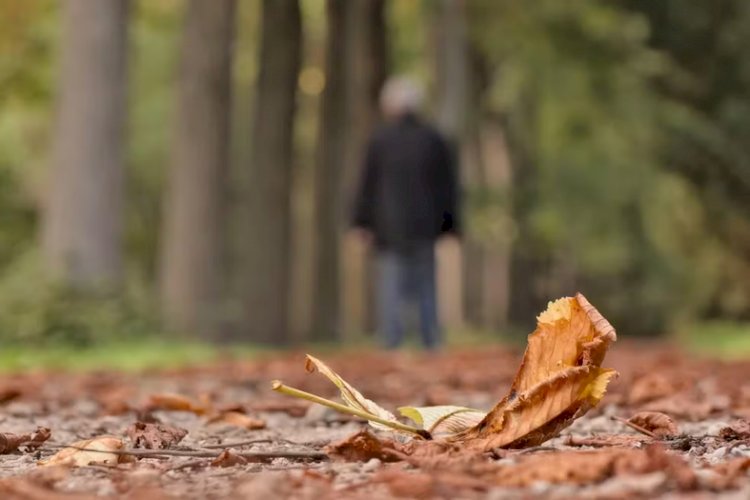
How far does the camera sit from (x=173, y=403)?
17.0 ft

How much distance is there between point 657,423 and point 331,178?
20.8 m

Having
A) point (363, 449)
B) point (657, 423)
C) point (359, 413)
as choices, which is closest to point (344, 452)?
point (363, 449)

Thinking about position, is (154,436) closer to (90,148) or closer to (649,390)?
Result: (649,390)

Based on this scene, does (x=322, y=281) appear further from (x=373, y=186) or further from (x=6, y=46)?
(x=373, y=186)

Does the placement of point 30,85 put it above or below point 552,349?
above

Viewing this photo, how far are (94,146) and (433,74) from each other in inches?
440

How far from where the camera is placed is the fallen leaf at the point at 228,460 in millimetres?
3193

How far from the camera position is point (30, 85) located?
25.7 metres

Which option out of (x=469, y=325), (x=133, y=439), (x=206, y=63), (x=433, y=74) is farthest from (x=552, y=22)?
(x=133, y=439)

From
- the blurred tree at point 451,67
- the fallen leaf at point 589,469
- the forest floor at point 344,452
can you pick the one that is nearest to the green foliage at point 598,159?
the blurred tree at point 451,67

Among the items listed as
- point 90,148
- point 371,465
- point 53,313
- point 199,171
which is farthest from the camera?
point 199,171

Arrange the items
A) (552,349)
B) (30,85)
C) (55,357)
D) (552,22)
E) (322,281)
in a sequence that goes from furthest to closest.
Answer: (30,85), (322,281), (552,22), (55,357), (552,349)

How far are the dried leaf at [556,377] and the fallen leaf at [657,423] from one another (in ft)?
1.83

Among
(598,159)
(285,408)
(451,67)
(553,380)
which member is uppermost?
(451,67)
